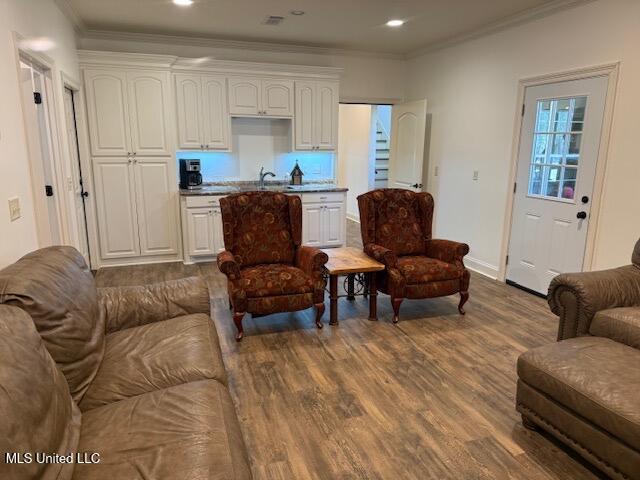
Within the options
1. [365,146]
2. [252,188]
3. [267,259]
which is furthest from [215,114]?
[365,146]

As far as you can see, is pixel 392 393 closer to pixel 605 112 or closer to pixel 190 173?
pixel 605 112

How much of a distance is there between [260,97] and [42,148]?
2712 mm

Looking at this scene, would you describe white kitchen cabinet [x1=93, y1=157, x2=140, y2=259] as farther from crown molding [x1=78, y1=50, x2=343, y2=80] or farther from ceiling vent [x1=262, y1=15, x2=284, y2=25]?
ceiling vent [x1=262, y1=15, x2=284, y2=25]

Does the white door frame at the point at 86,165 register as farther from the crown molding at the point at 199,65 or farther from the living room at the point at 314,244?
the crown molding at the point at 199,65

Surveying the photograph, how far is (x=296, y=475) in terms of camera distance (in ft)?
6.31

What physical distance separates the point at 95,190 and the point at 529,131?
466cm

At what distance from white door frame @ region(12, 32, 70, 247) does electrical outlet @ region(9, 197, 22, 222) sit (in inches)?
10.6

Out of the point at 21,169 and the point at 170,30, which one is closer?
the point at 21,169

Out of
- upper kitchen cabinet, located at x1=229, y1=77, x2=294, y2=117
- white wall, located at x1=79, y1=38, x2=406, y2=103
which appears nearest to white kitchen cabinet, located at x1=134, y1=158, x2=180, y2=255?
upper kitchen cabinet, located at x1=229, y1=77, x2=294, y2=117

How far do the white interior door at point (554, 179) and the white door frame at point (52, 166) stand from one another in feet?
13.5

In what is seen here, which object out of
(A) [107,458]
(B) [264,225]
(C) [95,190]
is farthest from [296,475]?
(C) [95,190]

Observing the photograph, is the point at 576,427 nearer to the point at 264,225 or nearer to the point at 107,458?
the point at 107,458

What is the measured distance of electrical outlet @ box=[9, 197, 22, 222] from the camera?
7.54ft

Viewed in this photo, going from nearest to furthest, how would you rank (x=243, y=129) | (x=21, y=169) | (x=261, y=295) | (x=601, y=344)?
(x=601, y=344), (x=21, y=169), (x=261, y=295), (x=243, y=129)
